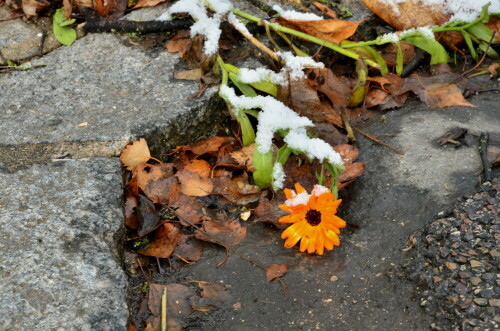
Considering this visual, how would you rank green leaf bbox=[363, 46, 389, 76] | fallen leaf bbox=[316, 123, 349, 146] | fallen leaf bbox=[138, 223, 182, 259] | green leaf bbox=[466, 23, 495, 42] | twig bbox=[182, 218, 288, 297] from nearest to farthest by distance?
twig bbox=[182, 218, 288, 297], fallen leaf bbox=[138, 223, 182, 259], fallen leaf bbox=[316, 123, 349, 146], green leaf bbox=[363, 46, 389, 76], green leaf bbox=[466, 23, 495, 42]

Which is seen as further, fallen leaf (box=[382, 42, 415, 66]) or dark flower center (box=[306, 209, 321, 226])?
fallen leaf (box=[382, 42, 415, 66])

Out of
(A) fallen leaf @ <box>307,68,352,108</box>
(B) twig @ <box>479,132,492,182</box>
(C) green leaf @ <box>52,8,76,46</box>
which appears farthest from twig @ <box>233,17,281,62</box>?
(B) twig @ <box>479,132,492,182</box>

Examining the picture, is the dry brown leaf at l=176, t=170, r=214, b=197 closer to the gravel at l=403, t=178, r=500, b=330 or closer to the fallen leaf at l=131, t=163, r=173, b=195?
the fallen leaf at l=131, t=163, r=173, b=195

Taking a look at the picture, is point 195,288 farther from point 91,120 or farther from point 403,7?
point 403,7

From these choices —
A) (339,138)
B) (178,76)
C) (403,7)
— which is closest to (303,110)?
(339,138)

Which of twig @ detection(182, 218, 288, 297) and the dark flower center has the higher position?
the dark flower center

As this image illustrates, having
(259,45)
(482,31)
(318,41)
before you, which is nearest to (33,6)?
(259,45)

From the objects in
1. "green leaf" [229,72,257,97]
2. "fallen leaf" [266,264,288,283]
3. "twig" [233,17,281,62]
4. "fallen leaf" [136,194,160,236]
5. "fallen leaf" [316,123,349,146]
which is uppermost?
"twig" [233,17,281,62]

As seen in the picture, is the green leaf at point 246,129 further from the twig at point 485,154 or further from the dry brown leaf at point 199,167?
the twig at point 485,154
